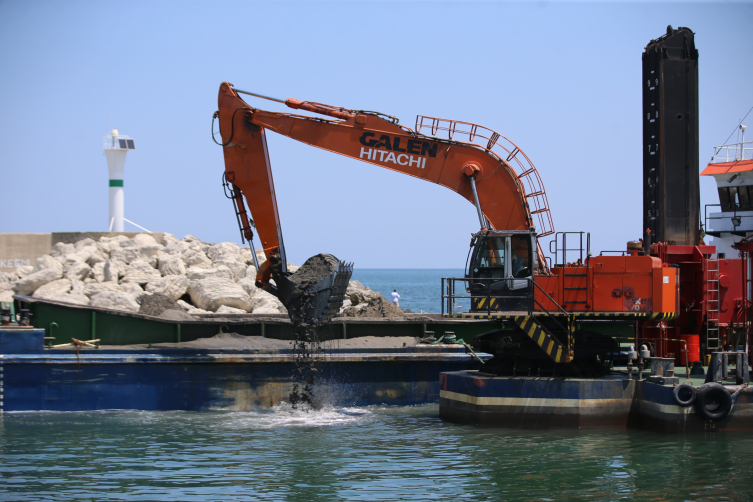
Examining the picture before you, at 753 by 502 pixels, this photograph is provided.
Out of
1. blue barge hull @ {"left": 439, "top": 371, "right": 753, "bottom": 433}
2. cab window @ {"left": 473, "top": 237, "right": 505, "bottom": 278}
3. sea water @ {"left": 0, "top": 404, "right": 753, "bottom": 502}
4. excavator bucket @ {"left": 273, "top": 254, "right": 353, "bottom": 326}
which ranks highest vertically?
cab window @ {"left": 473, "top": 237, "right": 505, "bottom": 278}

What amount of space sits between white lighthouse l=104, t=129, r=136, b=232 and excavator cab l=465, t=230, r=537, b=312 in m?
31.1

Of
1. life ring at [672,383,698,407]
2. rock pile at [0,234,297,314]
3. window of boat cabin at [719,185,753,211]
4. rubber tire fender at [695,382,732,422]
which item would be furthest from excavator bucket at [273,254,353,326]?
window of boat cabin at [719,185,753,211]

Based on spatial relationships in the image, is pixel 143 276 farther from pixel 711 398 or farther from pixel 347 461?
pixel 711 398

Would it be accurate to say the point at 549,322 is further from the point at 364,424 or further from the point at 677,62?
the point at 677,62

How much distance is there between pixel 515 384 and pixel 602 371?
6.12 ft

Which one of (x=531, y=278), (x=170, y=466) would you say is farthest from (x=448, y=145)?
(x=170, y=466)

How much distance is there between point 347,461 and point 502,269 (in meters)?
4.43

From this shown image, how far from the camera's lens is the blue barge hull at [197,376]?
544 inches

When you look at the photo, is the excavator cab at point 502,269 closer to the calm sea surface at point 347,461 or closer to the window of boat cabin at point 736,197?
the calm sea surface at point 347,461

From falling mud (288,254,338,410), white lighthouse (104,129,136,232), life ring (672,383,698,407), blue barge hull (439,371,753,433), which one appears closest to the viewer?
life ring (672,383,698,407)

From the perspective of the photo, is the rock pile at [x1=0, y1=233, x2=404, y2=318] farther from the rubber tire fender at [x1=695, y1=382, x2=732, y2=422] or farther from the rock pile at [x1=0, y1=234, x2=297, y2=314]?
the rubber tire fender at [x1=695, y1=382, x2=732, y2=422]

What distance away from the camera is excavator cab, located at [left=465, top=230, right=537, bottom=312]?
12.6m

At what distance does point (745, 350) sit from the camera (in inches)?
511

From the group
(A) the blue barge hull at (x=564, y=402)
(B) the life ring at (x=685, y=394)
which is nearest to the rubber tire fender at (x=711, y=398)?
(B) the life ring at (x=685, y=394)
